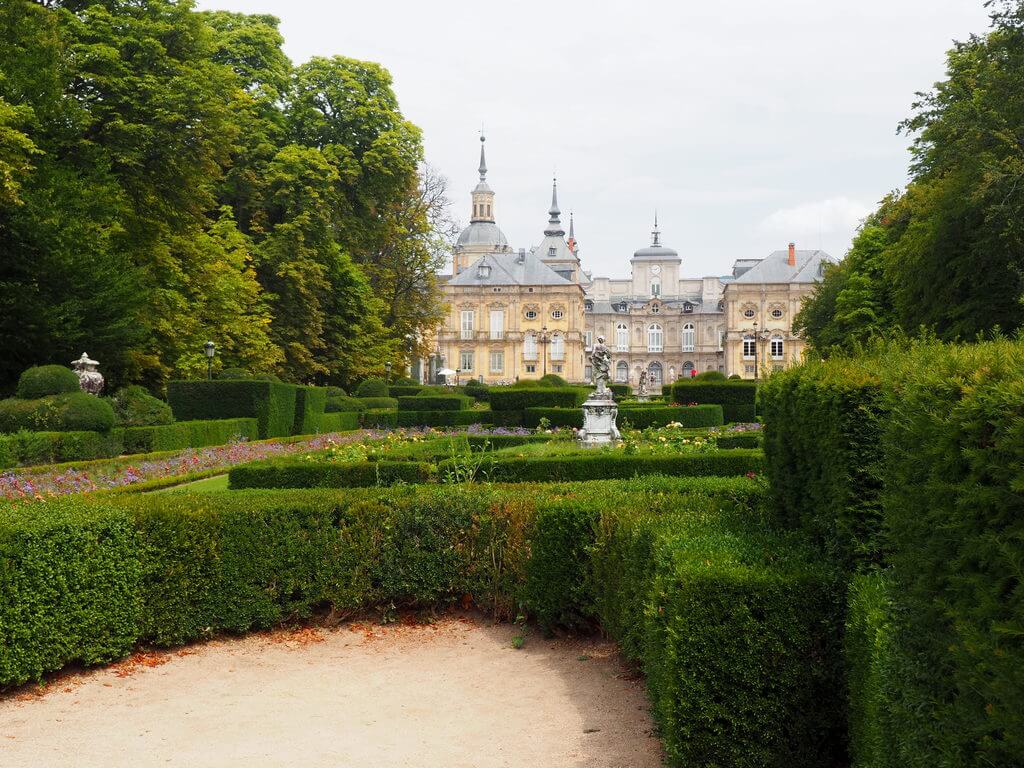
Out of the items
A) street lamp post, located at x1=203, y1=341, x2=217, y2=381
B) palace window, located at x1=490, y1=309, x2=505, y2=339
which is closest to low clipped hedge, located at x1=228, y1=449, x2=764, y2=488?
street lamp post, located at x1=203, y1=341, x2=217, y2=381

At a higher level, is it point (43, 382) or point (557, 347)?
point (557, 347)

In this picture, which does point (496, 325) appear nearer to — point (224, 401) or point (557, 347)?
point (557, 347)

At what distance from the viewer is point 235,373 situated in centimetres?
2172

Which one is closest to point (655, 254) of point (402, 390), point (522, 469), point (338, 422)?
point (402, 390)

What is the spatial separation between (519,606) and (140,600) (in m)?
2.41

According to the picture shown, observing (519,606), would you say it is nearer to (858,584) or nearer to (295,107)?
(858,584)

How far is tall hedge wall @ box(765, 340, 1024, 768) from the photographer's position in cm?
193

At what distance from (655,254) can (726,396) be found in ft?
207

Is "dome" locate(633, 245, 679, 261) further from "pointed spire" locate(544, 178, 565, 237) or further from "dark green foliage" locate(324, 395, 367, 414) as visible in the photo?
"dark green foliage" locate(324, 395, 367, 414)

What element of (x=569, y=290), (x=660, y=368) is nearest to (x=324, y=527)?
(x=569, y=290)

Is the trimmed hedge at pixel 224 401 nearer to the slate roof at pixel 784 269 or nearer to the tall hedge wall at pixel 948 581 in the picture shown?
the tall hedge wall at pixel 948 581

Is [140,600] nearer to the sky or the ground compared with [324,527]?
nearer to the ground

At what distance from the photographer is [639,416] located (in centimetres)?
2052

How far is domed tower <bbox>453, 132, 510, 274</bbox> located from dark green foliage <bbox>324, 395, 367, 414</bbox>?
205 ft
